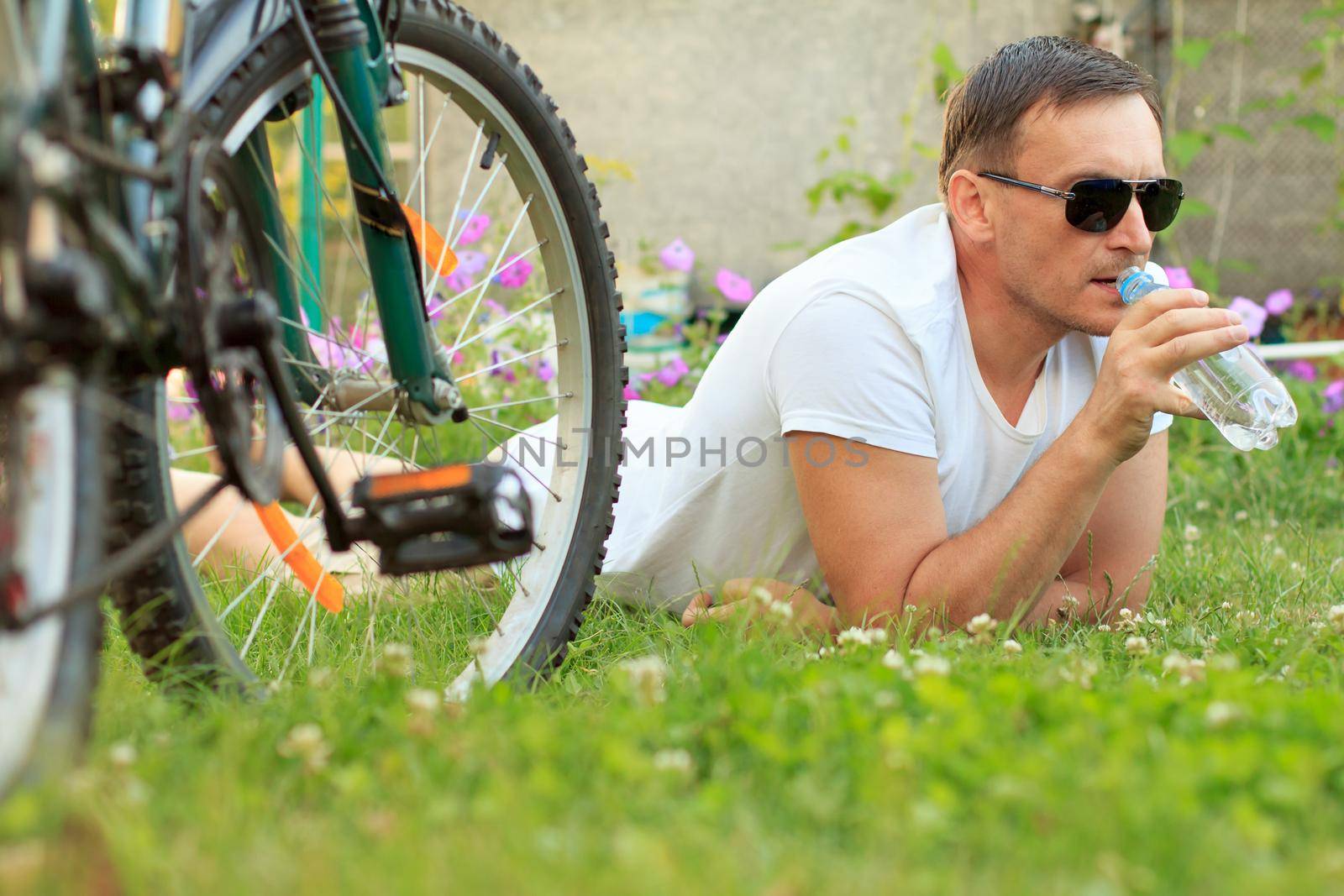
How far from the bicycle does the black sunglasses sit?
796 mm

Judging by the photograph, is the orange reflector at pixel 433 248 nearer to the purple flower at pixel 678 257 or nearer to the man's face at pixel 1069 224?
the man's face at pixel 1069 224

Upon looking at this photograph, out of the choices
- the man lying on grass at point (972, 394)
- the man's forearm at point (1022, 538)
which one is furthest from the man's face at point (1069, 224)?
the man's forearm at point (1022, 538)

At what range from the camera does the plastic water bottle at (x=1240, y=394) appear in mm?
2561

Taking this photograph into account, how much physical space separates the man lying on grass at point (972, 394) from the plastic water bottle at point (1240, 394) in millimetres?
145

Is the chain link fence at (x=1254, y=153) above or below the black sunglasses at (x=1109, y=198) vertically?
above

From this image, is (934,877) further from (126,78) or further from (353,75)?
(353,75)

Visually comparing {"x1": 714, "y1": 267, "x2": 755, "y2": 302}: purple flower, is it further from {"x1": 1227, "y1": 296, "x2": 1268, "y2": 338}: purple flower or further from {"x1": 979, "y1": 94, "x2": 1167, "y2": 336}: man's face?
{"x1": 979, "y1": 94, "x2": 1167, "y2": 336}: man's face

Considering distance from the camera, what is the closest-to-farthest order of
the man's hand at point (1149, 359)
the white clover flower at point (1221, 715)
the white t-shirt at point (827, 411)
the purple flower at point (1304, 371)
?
the white clover flower at point (1221, 715) → the man's hand at point (1149, 359) → the white t-shirt at point (827, 411) → the purple flower at point (1304, 371)

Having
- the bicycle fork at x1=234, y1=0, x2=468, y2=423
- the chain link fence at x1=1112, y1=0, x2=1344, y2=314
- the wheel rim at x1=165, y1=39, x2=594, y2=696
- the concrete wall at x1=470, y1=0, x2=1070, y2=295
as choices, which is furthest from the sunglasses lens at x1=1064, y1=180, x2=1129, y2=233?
the chain link fence at x1=1112, y1=0, x2=1344, y2=314

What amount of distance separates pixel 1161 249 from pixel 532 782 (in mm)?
5634

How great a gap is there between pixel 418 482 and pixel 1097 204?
4.38 feet

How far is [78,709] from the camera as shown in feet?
3.78

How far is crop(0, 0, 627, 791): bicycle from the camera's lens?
1.11 meters

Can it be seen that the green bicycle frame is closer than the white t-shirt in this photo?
Yes
